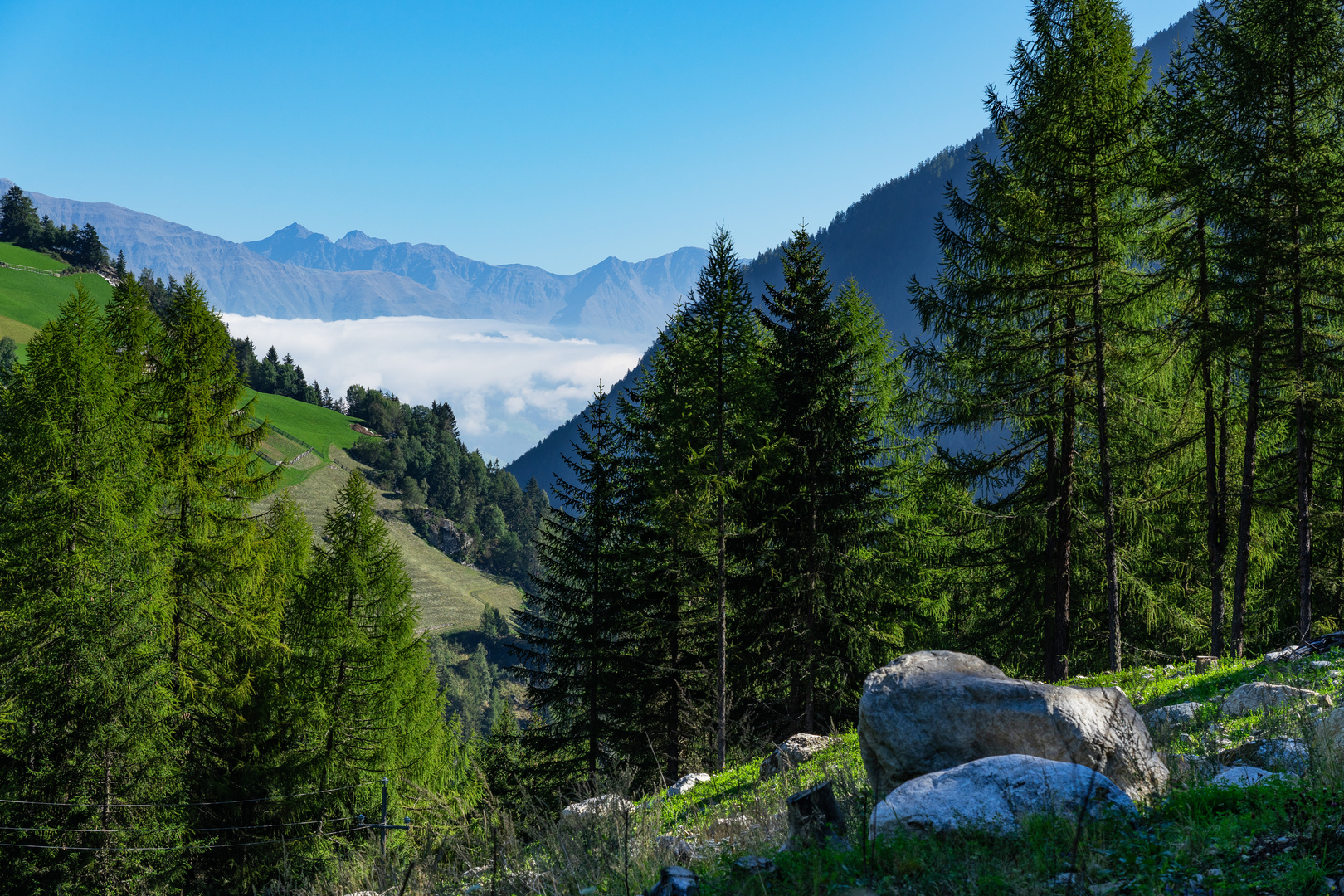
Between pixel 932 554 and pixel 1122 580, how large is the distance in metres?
4.23

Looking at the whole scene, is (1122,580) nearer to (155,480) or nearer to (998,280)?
(998,280)

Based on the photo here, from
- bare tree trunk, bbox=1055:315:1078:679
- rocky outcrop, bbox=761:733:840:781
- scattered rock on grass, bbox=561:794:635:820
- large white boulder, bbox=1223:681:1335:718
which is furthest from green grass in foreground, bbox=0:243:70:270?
large white boulder, bbox=1223:681:1335:718

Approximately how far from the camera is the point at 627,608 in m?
20.8

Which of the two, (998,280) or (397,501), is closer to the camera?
(998,280)

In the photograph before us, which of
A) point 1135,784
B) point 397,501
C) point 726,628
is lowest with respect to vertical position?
point 397,501

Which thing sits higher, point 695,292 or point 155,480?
point 695,292

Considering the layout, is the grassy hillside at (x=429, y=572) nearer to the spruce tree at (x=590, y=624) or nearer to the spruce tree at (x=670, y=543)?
the spruce tree at (x=590, y=624)

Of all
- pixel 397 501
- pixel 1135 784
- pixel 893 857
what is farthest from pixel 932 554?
pixel 397 501

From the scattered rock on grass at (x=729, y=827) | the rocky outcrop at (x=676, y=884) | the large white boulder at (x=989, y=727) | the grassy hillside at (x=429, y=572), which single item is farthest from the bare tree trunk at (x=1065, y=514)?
the grassy hillside at (x=429, y=572)

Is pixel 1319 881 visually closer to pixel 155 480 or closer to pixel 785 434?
pixel 785 434

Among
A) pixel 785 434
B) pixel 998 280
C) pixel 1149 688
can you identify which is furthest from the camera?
pixel 785 434

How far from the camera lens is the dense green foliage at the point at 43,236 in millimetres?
132125

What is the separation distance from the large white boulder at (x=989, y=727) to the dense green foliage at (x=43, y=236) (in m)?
166

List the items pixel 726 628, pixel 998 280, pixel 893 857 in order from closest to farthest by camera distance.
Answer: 1. pixel 893 857
2. pixel 998 280
3. pixel 726 628
